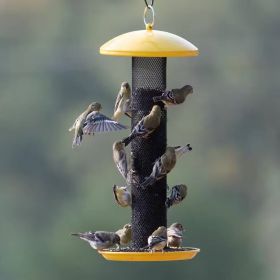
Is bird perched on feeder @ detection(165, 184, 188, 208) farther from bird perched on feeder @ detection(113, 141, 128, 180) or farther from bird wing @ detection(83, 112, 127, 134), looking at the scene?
bird wing @ detection(83, 112, 127, 134)

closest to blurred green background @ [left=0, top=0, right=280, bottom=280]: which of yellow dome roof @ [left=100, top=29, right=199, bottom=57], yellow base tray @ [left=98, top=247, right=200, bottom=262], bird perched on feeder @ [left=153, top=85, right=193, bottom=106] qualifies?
bird perched on feeder @ [left=153, top=85, right=193, bottom=106]

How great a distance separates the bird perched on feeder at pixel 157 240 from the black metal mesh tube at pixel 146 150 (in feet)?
0.87

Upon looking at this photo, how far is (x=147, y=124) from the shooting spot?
32.9 feet

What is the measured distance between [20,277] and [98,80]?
3.15m

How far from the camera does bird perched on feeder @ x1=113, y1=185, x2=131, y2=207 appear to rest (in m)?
10.2

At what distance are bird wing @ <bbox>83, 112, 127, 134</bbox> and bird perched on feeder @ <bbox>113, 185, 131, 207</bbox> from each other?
0.34 meters

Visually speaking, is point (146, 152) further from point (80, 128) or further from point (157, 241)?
point (157, 241)

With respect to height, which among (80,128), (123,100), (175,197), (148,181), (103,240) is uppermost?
(123,100)

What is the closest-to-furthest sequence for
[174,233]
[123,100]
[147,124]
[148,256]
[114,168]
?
[148,256]
[147,124]
[174,233]
[123,100]
[114,168]

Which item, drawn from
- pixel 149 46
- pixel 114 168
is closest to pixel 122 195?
pixel 149 46

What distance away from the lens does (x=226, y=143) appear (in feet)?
68.2

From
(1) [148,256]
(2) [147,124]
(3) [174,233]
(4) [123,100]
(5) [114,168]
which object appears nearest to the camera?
(1) [148,256]

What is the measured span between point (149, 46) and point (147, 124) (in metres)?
0.49

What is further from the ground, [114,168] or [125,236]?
[125,236]
